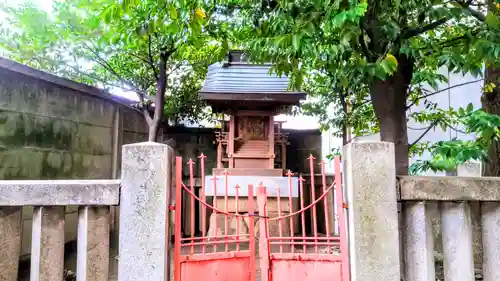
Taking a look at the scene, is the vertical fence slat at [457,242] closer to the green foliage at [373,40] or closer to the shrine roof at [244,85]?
the green foliage at [373,40]

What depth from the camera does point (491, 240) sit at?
6.13 ft

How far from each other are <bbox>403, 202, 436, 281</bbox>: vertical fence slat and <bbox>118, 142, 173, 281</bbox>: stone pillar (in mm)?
1455

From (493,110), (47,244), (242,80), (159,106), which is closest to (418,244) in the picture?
(47,244)

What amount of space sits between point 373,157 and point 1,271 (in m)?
2.28

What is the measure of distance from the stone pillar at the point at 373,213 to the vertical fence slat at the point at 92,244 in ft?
4.92

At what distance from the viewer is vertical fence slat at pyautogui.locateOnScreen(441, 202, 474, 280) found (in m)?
1.84

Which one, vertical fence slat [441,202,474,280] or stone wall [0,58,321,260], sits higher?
stone wall [0,58,321,260]

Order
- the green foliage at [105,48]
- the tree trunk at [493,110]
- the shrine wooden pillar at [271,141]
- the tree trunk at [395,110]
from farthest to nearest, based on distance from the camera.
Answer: the shrine wooden pillar at [271,141], the green foliage at [105,48], the tree trunk at [493,110], the tree trunk at [395,110]

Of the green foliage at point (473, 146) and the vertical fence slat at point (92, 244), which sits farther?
the green foliage at point (473, 146)

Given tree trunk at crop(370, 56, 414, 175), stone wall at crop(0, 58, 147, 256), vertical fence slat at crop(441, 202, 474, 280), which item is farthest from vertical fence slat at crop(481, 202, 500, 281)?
stone wall at crop(0, 58, 147, 256)

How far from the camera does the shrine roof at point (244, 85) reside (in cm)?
570

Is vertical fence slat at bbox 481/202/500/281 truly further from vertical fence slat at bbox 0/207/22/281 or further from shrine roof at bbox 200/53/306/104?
shrine roof at bbox 200/53/306/104

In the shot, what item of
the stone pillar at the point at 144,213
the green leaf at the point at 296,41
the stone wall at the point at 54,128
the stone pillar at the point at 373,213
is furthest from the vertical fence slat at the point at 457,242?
the stone wall at the point at 54,128

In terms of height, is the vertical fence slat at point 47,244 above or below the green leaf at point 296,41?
below
